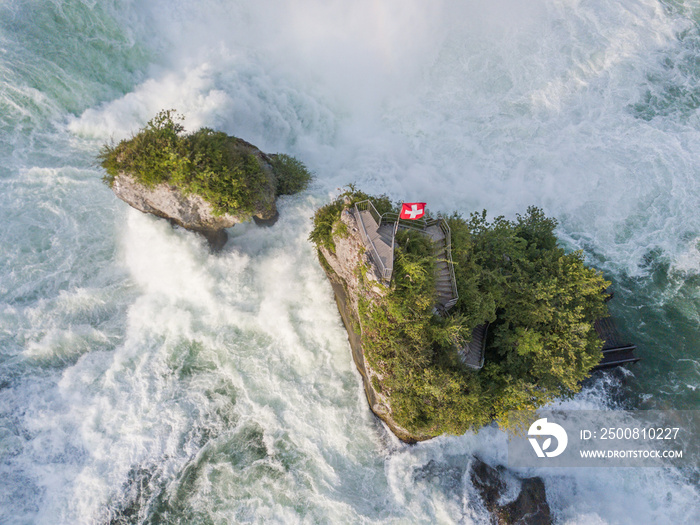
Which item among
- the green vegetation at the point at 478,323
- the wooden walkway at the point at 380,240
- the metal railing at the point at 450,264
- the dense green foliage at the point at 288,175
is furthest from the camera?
the dense green foliage at the point at 288,175

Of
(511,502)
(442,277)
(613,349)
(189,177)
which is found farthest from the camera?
(613,349)

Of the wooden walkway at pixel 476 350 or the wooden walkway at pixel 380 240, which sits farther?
the wooden walkway at pixel 476 350

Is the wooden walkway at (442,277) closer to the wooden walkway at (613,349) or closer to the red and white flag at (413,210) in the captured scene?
the red and white flag at (413,210)

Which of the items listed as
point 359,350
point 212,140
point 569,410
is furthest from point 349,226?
point 569,410

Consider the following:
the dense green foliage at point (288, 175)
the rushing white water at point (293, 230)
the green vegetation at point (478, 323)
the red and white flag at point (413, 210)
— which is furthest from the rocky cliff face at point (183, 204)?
the red and white flag at point (413, 210)

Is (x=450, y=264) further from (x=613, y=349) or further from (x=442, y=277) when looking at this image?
(x=613, y=349)

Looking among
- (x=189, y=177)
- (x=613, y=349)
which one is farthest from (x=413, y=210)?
(x=613, y=349)
